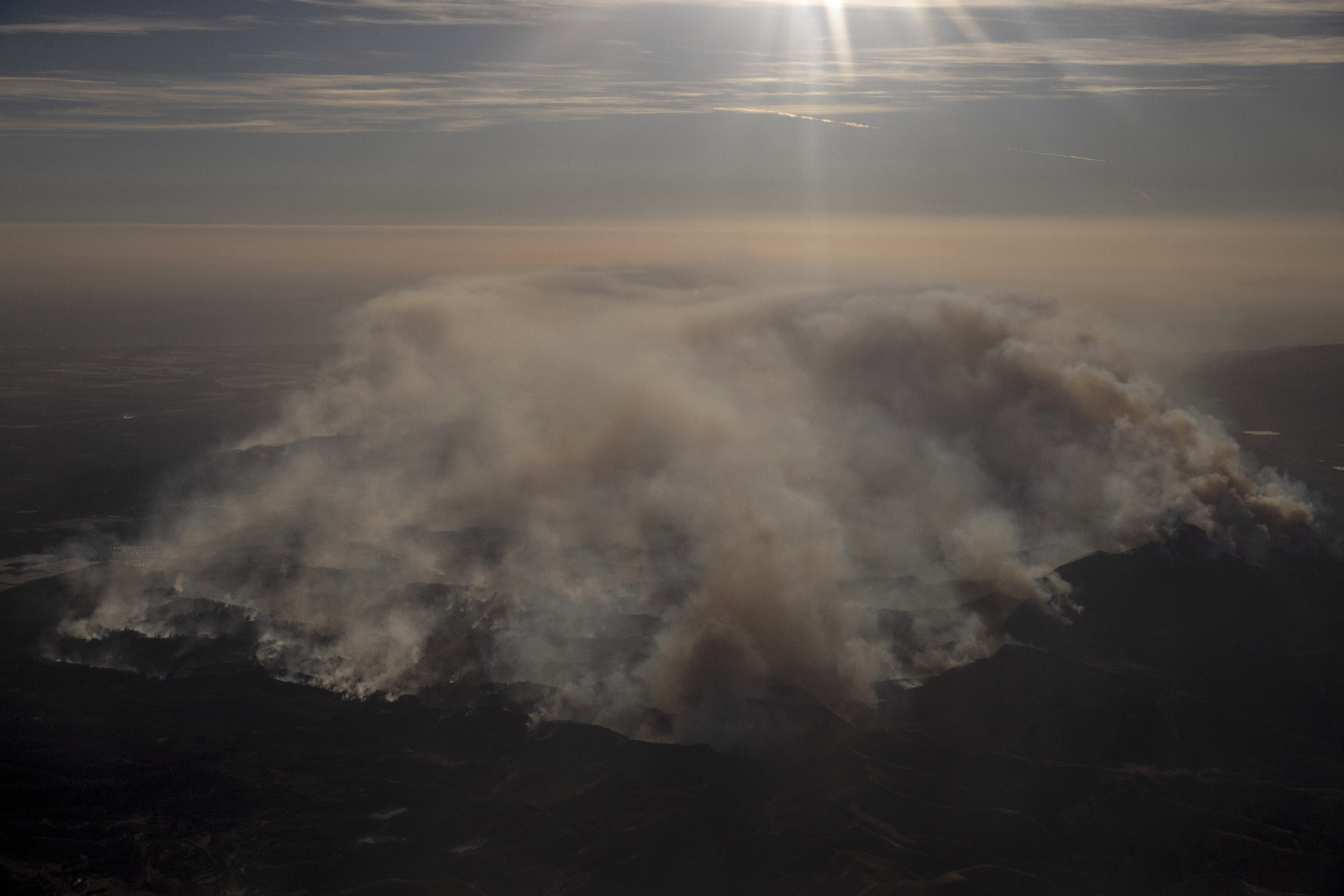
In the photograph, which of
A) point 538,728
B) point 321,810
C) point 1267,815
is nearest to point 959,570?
point 1267,815

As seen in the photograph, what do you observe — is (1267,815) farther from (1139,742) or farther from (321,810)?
(321,810)

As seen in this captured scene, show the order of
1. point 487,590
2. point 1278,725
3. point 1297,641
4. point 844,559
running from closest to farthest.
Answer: point 1278,725 → point 1297,641 → point 487,590 → point 844,559

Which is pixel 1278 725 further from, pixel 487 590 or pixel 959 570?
pixel 487 590

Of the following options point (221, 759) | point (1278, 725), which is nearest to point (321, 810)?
point (221, 759)

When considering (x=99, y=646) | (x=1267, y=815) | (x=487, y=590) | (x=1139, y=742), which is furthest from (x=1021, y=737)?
(x=99, y=646)

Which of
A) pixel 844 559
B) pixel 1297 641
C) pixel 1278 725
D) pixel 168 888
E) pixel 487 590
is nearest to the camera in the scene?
pixel 168 888

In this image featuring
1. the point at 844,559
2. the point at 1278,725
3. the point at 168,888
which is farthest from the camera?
the point at 844,559

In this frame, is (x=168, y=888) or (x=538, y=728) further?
(x=538, y=728)

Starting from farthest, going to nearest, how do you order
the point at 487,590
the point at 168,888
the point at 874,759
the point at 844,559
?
the point at 844,559
the point at 487,590
the point at 874,759
the point at 168,888

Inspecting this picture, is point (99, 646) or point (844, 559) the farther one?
point (844, 559)
